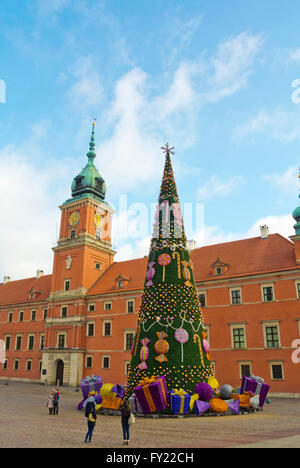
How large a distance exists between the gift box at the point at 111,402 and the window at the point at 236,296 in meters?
16.5

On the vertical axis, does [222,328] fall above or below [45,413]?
above

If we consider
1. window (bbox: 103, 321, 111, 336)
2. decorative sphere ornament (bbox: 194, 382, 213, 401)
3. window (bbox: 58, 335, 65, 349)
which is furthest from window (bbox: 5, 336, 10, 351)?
decorative sphere ornament (bbox: 194, 382, 213, 401)

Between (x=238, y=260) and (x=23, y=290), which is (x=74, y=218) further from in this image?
(x=238, y=260)

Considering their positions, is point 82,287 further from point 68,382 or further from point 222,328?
point 222,328

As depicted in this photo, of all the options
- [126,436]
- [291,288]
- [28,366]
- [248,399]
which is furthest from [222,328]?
[28,366]

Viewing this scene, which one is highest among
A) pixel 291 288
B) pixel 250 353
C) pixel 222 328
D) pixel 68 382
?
pixel 291 288

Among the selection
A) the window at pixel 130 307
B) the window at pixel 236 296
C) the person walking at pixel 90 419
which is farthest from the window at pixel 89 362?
the person walking at pixel 90 419

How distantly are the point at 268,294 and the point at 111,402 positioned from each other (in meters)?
17.1

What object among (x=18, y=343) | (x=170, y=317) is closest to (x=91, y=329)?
(x=18, y=343)

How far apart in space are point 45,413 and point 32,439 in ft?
24.8

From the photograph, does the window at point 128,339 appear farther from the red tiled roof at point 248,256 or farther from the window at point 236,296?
the window at point 236,296

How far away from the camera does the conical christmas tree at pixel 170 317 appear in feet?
52.6

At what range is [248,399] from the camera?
17.0 meters

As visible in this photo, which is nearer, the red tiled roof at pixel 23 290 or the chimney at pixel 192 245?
the chimney at pixel 192 245
